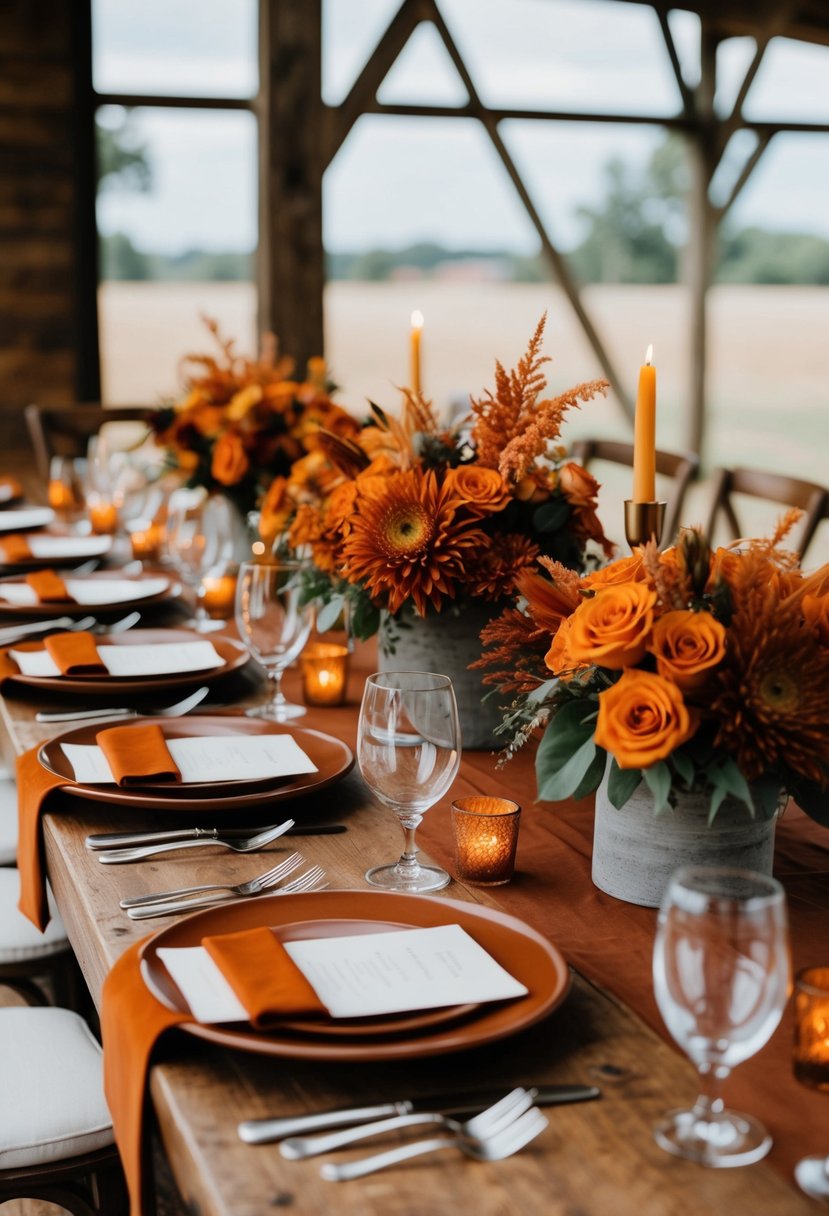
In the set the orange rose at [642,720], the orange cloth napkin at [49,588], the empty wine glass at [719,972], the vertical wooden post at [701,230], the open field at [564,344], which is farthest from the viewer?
the vertical wooden post at [701,230]

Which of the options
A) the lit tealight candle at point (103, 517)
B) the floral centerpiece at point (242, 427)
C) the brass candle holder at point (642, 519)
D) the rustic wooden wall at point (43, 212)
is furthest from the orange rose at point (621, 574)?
the rustic wooden wall at point (43, 212)

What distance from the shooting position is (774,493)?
106 inches

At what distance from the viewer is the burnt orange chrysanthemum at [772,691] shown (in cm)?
102

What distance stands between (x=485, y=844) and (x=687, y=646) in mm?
279

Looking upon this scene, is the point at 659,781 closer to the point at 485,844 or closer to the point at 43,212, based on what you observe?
the point at 485,844

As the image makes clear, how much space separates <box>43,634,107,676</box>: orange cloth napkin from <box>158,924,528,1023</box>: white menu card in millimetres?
829

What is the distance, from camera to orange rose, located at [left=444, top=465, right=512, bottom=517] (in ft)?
4.76

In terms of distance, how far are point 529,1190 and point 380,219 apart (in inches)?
206

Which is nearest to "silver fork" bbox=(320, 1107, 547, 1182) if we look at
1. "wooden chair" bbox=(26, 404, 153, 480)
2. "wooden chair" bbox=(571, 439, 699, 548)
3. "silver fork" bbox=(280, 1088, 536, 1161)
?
"silver fork" bbox=(280, 1088, 536, 1161)

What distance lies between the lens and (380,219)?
5609 mm

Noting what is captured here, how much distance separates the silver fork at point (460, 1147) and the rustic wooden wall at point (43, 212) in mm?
4629

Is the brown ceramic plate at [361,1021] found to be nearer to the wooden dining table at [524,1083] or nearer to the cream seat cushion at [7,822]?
the wooden dining table at [524,1083]

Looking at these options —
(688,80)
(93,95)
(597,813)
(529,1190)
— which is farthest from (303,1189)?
(688,80)

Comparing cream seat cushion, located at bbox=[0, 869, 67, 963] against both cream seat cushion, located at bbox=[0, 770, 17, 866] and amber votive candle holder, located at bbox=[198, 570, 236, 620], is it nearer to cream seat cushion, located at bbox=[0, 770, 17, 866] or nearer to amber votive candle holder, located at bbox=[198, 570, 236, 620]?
cream seat cushion, located at bbox=[0, 770, 17, 866]
